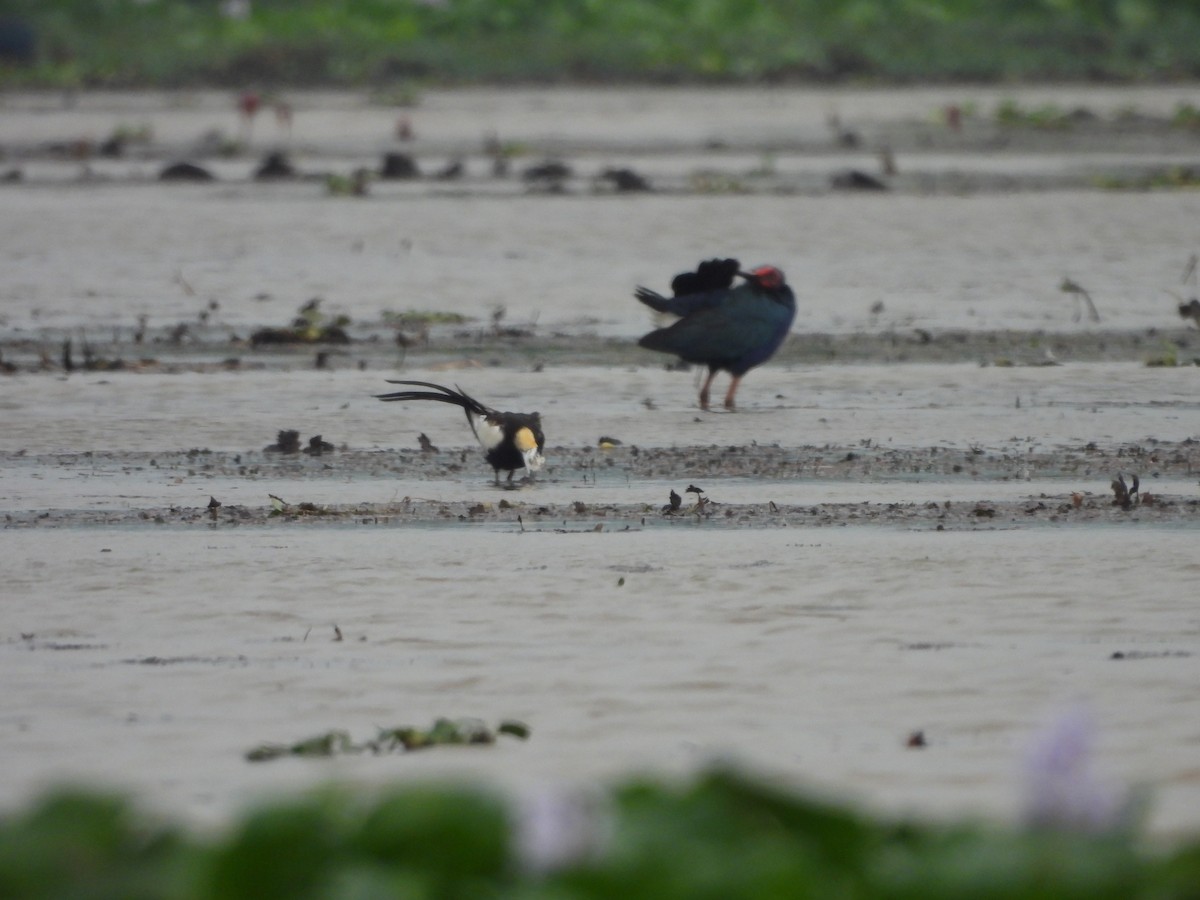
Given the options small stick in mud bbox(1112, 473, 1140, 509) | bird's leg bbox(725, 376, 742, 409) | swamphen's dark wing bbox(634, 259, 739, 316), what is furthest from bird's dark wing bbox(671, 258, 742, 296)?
small stick in mud bbox(1112, 473, 1140, 509)

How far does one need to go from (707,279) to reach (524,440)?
2.77 meters

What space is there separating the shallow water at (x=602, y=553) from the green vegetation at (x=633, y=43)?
25204mm

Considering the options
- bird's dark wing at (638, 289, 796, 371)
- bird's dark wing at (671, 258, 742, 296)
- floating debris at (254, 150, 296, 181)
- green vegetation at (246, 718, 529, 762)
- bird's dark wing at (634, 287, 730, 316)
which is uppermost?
floating debris at (254, 150, 296, 181)

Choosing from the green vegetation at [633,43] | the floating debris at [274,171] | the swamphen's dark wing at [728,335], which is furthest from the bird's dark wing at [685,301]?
the green vegetation at [633,43]

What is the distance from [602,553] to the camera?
305 inches

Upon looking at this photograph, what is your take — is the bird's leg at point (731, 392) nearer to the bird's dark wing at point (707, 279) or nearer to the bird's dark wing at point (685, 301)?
the bird's dark wing at point (685, 301)

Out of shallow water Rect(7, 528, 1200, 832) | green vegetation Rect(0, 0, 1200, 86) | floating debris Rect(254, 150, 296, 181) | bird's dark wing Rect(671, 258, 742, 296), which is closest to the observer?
shallow water Rect(7, 528, 1200, 832)

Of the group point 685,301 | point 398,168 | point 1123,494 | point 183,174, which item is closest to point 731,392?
point 685,301

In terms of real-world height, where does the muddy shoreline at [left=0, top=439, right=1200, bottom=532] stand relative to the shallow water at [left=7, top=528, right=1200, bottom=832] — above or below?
above

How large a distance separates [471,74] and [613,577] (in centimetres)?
3599

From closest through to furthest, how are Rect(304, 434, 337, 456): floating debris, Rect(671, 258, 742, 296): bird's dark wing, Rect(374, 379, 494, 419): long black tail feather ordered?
Rect(374, 379, 494, 419): long black tail feather
Rect(304, 434, 337, 456): floating debris
Rect(671, 258, 742, 296): bird's dark wing

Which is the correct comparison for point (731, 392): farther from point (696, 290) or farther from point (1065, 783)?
point (1065, 783)

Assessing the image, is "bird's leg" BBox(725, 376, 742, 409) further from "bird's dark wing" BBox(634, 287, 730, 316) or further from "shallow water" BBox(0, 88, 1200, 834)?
"bird's dark wing" BBox(634, 287, 730, 316)

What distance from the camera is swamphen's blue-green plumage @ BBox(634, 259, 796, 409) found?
10.9 m
